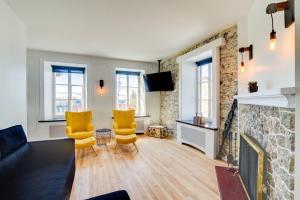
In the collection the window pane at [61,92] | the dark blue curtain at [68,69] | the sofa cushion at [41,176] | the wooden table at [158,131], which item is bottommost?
the wooden table at [158,131]

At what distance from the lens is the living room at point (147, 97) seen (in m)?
1.45

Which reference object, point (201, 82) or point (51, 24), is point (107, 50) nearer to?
point (51, 24)

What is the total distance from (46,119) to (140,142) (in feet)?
9.32

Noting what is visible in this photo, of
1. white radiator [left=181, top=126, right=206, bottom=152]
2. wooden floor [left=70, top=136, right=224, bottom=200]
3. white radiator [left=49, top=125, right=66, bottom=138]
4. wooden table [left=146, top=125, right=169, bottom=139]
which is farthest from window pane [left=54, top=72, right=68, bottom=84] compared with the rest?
white radiator [left=181, top=126, right=206, bottom=152]

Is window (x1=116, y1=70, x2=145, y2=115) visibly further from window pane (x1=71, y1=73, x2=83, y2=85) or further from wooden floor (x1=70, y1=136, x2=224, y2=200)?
wooden floor (x1=70, y1=136, x2=224, y2=200)

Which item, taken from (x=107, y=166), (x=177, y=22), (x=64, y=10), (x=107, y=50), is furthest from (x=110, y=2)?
(x=107, y=166)

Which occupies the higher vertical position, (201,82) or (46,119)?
(201,82)

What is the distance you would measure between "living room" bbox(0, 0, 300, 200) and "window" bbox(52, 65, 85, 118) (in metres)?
0.03

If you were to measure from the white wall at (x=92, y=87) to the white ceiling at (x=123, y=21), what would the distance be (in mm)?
486

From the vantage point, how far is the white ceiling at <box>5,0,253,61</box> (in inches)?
92.6

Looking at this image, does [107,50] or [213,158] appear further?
[107,50]

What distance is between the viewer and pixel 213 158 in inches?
132

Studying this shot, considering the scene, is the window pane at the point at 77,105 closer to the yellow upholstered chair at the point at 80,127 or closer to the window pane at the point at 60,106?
the window pane at the point at 60,106

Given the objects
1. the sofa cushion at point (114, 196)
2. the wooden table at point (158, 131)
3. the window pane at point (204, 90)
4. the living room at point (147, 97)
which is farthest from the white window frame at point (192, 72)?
the sofa cushion at point (114, 196)
